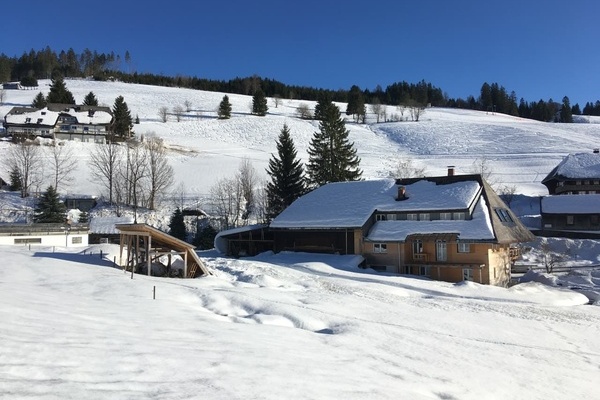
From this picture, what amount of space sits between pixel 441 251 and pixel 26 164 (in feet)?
170

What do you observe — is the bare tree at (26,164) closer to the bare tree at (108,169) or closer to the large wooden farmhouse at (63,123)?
the bare tree at (108,169)

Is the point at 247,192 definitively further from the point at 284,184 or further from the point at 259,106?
the point at 259,106

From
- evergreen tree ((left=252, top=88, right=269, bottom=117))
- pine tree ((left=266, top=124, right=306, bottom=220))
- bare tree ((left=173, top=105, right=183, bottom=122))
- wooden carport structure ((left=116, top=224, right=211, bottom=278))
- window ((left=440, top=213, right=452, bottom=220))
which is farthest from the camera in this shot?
evergreen tree ((left=252, top=88, right=269, bottom=117))

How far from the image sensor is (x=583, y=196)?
54969mm

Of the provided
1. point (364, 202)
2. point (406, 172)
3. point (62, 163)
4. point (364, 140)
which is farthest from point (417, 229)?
point (364, 140)

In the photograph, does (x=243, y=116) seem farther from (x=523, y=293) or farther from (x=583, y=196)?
(x=523, y=293)

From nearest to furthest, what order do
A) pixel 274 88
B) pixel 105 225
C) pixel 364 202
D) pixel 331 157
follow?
1. pixel 364 202
2. pixel 105 225
3. pixel 331 157
4. pixel 274 88

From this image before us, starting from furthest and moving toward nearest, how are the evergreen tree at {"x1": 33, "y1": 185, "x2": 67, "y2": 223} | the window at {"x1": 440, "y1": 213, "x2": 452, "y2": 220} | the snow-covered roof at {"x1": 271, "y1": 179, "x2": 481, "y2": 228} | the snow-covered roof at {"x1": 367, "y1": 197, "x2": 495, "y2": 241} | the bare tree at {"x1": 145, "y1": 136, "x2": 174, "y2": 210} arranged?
the bare tree at {"x1": 145, "y1": 136, "x2": 174, "y2": 210} → the evergreen tree at {"x1": 33, "y1": 185, "x2": 67, "y2": 223} → the snow-covered roof at {"x1": 271, "y1": 179, "x2": 481, "y2": 228} → the window at {"x1": 440, "y1": 213, "x2": 452, "y2": 220} → the snow-covered roof at {"x1": 367, "y1": 197, "x2": 495, "y2": 241}

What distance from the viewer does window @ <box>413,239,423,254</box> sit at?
35.2m

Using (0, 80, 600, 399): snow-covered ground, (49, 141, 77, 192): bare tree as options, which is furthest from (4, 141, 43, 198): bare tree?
(0, 80, 600, 399): snow-covered ground

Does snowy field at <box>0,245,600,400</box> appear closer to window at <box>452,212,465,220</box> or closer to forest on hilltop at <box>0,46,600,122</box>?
window at <box>452,212,465,220</box>

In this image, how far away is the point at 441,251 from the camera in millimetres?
Result: 34375

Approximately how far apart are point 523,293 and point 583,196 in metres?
33.3

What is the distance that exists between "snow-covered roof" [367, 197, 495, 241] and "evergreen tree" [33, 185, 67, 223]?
101ft
